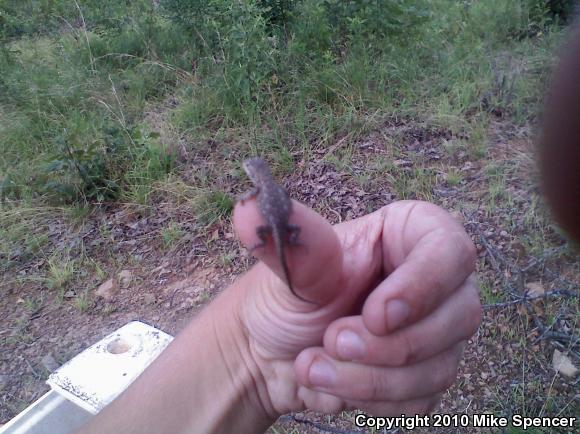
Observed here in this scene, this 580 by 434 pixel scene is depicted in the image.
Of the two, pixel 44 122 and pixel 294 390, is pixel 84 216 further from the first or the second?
pixel 294 390

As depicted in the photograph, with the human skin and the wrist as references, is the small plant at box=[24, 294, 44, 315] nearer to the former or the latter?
the human skin

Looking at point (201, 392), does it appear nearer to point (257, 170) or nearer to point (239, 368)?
point (239, 368)

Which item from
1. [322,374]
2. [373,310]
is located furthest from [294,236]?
[322,374]

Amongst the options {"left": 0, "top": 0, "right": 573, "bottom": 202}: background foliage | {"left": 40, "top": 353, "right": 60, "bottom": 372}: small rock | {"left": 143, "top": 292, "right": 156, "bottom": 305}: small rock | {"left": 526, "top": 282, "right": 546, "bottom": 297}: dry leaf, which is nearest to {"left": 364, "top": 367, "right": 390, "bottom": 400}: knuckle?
{"left": 526, "top": 282, "right": 546, "bottom": 297}: dry leaf

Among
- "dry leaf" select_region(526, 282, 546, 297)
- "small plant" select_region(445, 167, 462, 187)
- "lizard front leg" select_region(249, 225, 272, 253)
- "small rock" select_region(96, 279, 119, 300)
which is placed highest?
"lizard front leg" select_region(249, 225, 272, 253)

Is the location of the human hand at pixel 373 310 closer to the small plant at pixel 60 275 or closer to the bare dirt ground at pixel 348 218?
the bare dirt ground at pixel 348 218

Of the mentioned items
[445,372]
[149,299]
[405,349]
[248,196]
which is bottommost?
[149,299]

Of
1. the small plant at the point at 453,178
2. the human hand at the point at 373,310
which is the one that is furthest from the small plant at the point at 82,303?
the small plant at the point at 453,178
